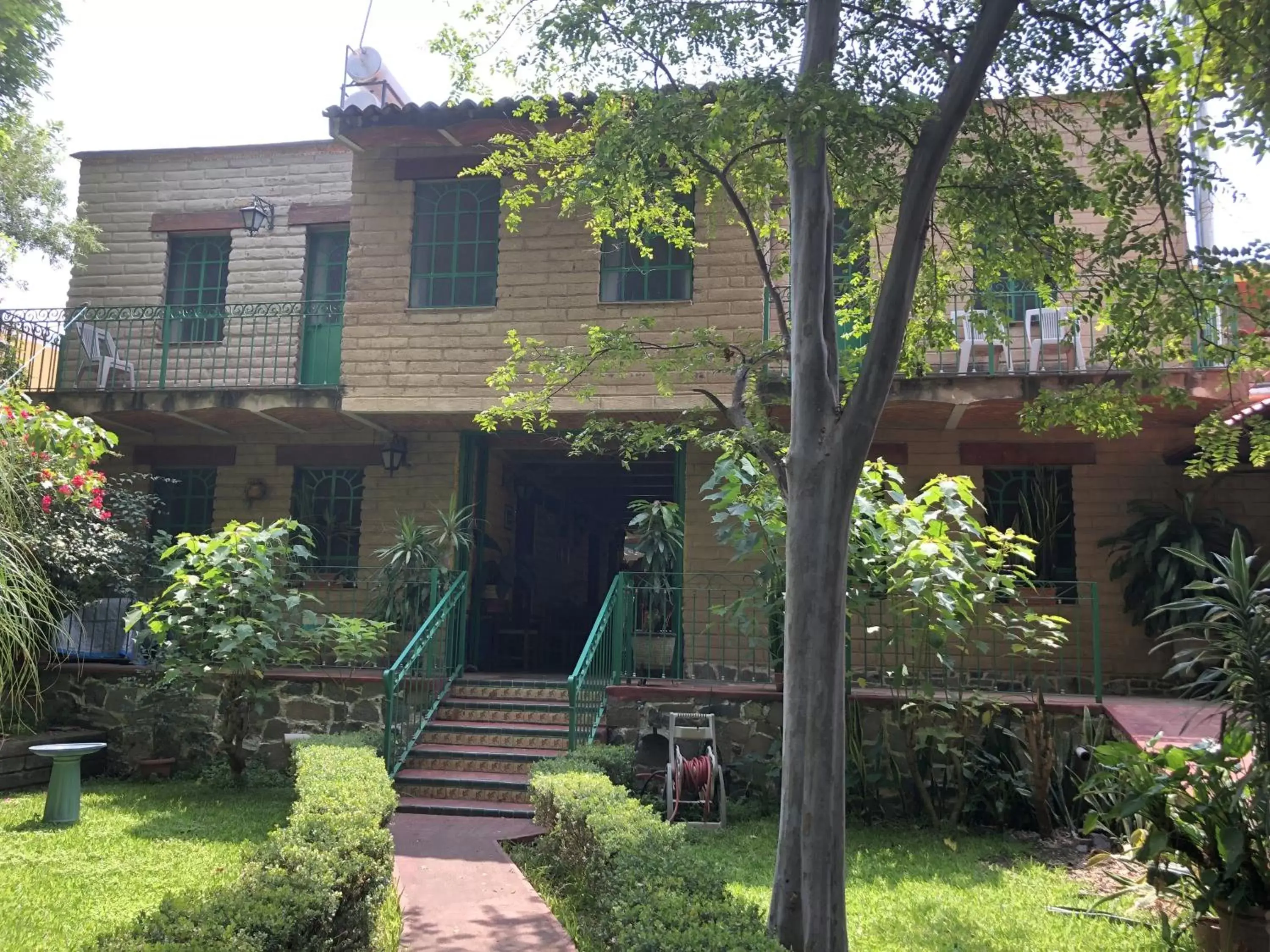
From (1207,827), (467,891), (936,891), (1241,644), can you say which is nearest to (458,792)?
(467,891)

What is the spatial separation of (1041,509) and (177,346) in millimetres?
10024

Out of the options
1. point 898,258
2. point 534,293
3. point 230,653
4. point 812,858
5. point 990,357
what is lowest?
point 812,858

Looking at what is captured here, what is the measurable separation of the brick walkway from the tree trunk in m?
1.31

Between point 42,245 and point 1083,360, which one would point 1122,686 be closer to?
point 1083,360

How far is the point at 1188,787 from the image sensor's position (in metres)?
4.93

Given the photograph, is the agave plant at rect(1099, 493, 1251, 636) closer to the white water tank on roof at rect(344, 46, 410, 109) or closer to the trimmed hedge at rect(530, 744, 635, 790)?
the trimmed hedge at rect(530, 744, 635, 790)

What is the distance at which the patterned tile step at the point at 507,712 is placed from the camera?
29.5 feet

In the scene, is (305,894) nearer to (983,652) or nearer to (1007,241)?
(1007,241)

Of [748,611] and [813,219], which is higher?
[813,219]

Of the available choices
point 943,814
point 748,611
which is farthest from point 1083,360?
point 943,814

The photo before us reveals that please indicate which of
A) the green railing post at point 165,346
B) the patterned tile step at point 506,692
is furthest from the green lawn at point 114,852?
the green railing post at point 165,346

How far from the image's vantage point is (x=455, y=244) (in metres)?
10.9

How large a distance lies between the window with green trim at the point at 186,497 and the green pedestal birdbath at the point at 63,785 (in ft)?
17.2

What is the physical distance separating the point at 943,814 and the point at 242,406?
8005 mm
